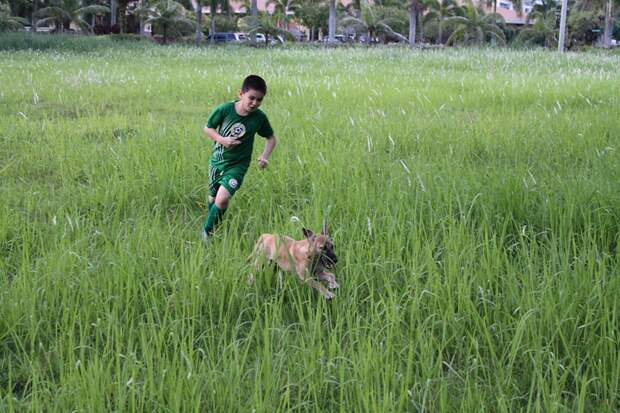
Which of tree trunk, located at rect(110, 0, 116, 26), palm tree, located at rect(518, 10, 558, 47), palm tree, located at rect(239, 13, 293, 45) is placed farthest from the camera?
palm tree, located at rect(518, 10, 558, 47)

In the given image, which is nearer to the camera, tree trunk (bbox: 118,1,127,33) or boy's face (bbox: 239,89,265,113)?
boy's face (bbox: 239,89,265,113)

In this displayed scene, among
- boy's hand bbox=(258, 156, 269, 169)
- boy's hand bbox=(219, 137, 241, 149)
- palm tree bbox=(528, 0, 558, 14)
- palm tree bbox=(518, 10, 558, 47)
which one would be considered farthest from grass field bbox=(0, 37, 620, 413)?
palm tree bbox=(528, 0, 558, 14)

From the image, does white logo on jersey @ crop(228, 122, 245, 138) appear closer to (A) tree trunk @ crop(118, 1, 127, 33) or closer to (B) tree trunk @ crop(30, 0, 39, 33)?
(B) tree trunk @ crop(30, 0, 39, 33)

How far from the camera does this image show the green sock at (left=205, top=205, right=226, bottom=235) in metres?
3.87

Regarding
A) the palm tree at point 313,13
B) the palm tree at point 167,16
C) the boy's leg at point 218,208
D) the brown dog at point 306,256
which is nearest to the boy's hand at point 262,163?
the boy's leg at point 218,208

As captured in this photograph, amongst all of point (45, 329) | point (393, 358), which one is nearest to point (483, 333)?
point (393, 358)

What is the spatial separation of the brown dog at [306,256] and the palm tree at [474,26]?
45766mm

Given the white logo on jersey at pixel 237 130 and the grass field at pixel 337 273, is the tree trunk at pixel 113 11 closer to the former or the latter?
the grass field at pixel 337 273

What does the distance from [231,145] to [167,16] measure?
1553 inches

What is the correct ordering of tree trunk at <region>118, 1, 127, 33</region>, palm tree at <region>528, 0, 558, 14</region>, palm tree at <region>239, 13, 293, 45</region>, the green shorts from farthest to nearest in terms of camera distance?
palm tree at <region>528, 0, 558, 14</region> → tree trunk at <region>118, 1, 127, 33</region> → palm tree at <region>239, 13, 293, 45</region> → the green shorts

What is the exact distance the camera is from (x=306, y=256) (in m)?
3.05

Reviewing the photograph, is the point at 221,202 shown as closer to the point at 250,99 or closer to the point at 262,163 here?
the point at 262,163

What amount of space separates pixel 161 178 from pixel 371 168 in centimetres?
161

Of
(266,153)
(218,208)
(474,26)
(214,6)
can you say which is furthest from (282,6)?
(218,208)
